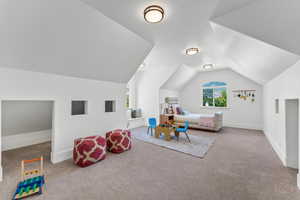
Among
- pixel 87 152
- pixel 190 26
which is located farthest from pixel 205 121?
pixel 87 152

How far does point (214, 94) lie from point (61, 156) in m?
6.87

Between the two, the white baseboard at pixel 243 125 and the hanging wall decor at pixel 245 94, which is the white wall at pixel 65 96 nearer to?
the white baseboard at pixel 243 125

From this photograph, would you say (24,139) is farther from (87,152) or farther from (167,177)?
(167,177)

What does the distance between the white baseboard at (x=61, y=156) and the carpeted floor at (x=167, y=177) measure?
0.44 feet

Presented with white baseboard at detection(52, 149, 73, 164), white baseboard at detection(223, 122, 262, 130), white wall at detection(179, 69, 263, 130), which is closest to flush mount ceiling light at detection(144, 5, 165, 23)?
white baseboard at detection(52, 149, 73, 164)

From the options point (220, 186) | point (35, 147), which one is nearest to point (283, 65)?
point (220, 186)

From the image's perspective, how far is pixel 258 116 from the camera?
536cm

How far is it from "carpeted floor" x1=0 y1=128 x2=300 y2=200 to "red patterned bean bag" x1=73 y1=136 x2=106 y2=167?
0.12 meters

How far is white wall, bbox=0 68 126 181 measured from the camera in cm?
213

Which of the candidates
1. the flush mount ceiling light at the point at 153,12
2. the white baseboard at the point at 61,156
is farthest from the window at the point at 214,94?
the white baseboard at the point at 61,156

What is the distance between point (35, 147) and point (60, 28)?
336cm

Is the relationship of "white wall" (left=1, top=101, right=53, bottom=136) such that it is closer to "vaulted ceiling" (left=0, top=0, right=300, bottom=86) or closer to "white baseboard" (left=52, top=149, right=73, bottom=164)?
"vaulted ceiling" (left=0, top=0, right=300, bottom=86)

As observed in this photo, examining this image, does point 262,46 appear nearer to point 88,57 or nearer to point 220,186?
point 220,186

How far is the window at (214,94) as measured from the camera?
6.20 m
